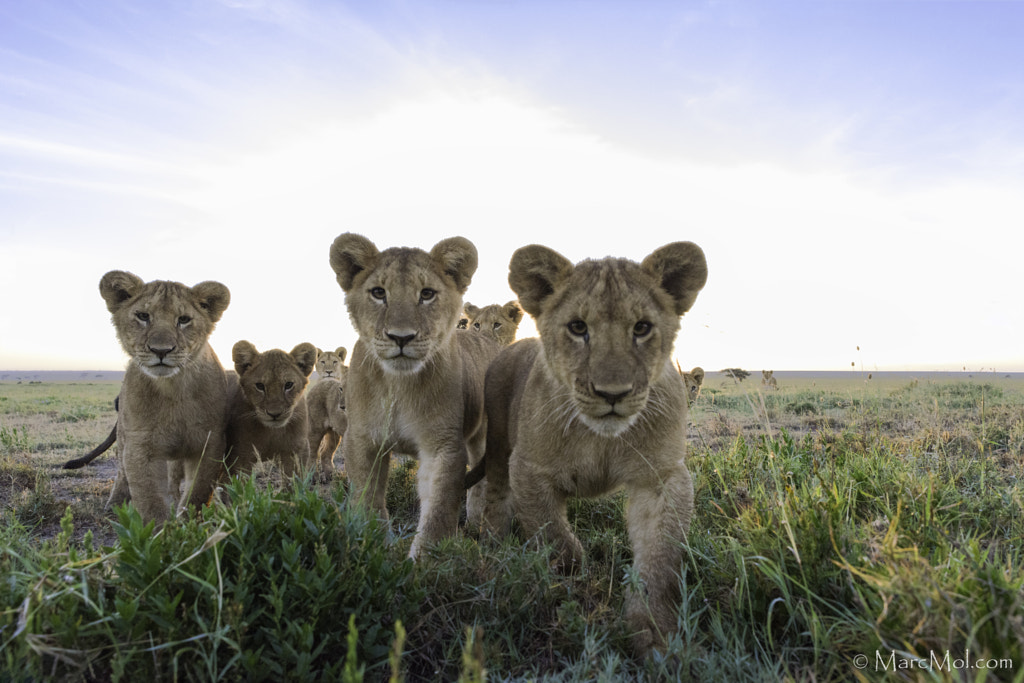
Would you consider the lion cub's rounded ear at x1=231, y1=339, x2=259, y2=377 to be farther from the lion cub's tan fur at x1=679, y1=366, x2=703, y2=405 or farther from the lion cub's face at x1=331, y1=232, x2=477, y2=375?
the lion cub's tan fur at x1=679, y1=366, x2=703, y2=405

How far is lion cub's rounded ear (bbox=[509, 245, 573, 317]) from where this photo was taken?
3.95 metres

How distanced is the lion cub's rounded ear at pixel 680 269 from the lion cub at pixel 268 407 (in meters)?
3.85

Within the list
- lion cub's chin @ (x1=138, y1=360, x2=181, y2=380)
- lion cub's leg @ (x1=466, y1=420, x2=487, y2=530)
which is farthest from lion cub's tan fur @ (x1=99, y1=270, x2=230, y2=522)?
lion cub's leg @ (x1=466, y1=420, x2=487, y2=530)

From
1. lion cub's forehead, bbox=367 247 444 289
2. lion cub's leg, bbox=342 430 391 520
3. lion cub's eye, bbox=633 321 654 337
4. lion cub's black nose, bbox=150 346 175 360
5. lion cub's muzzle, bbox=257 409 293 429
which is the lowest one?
lion cub's leg, bbox=342 430 391 520

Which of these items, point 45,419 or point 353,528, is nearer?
point 353,528

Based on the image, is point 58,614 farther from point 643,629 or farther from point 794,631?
point 794,631

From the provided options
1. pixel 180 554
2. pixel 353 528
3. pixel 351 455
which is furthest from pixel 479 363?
pixel 180 554

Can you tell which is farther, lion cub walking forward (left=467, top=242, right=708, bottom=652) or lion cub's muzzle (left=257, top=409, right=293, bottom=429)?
lion cub's muzzle (left=257, top=409, right=293, bottom=429)

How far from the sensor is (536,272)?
3984 mm

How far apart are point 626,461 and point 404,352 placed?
1670mm

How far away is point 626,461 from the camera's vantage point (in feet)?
12.3

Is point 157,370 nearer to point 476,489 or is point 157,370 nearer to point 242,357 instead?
point 242,357

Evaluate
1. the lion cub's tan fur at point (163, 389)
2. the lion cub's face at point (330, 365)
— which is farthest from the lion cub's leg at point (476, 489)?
the lion cub's face at point (330, 365)

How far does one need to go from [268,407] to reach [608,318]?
409cm
